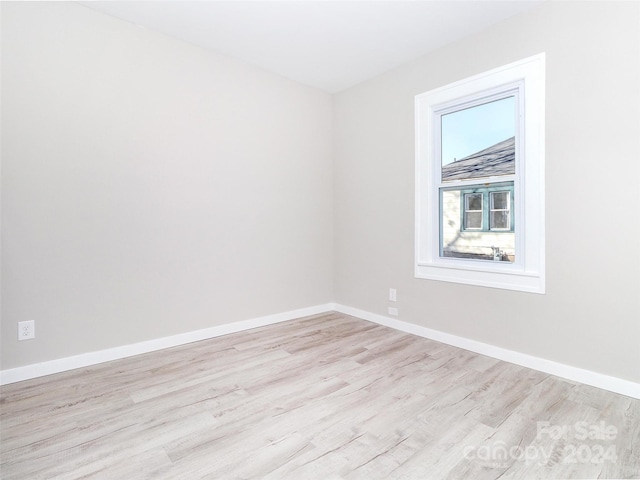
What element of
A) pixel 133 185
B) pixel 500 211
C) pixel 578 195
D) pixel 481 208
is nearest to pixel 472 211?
pixel 481 208

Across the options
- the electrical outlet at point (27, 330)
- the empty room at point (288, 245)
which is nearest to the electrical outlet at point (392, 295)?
the empty room at point (288, 245)

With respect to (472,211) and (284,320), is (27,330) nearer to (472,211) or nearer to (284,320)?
(284,320)

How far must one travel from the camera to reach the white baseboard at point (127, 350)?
224 centimetres

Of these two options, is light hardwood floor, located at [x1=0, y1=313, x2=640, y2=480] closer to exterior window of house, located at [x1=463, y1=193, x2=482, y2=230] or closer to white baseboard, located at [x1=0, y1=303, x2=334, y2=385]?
white baseboard, located at [x1=0, y1=303, x2=334, y2=385]

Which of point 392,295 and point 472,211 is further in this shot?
point 392,295

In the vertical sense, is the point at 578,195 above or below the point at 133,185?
below

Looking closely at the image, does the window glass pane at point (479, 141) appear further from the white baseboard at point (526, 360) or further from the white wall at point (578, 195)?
the white baseboard at point (526, 360)

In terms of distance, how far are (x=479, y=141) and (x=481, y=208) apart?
592 mm

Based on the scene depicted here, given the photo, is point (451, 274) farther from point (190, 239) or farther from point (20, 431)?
point (20, 431)

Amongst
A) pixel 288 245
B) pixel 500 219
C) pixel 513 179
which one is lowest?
pixel 288 245

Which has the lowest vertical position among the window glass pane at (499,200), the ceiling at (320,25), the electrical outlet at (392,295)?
the electrical outlet at (392,295)

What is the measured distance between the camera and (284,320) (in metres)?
3.63

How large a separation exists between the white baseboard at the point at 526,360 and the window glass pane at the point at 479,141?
1.43 metres

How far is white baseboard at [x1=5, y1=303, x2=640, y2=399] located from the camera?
214 cm
